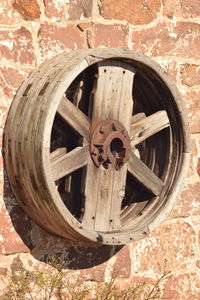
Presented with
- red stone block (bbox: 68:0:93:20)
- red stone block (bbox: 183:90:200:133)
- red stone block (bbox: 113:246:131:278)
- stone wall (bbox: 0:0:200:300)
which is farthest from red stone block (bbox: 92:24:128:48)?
red stone block (bbox: 113:246:131:278)

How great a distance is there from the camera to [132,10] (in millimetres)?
4605

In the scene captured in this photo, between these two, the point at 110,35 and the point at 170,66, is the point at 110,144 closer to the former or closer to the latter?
the point at 110,35

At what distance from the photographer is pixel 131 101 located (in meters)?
4.32

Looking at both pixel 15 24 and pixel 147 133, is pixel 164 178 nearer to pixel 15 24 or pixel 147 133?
Result: pixel 147 133

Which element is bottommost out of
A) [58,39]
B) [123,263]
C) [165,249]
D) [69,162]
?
[123,263]

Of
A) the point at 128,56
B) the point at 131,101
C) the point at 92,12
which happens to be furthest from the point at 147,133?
the point at 92,12

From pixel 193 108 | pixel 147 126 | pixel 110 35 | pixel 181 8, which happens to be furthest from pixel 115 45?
pixel 193 108

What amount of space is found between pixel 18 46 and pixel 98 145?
696mm

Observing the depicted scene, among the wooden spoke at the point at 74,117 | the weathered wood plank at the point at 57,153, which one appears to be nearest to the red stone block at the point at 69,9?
the wooden spoke at the point at 74,117

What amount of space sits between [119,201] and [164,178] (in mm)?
426

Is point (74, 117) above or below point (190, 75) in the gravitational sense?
below

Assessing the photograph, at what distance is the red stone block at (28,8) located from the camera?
160 inches

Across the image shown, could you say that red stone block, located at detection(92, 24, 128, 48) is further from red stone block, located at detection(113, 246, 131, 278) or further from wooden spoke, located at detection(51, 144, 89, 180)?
red stone block, located at detection(113, 246, 131, 278)

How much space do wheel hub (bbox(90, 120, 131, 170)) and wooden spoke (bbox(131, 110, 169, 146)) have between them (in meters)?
0.14
